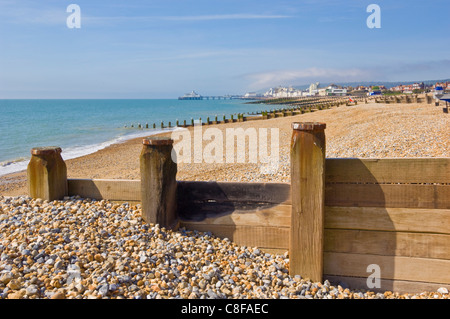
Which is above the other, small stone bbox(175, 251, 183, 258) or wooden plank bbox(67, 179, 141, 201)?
wooden plank bbox(67, 179, 141, 201)

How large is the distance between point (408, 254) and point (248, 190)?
201cm

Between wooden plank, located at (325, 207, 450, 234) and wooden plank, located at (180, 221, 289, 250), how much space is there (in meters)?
0.60

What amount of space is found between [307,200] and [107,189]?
2.76 m

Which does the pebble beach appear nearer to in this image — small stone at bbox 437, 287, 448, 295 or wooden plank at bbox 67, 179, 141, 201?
small stone at bbox 437, 287, 448, 295

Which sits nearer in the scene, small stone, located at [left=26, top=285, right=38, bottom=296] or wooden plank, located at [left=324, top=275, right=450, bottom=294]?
small stone, located at [left=26, top=285, right=38, bottom=296]

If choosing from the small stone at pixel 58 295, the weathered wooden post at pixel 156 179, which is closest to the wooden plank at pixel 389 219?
the weathered wooden post at pixel 156 179

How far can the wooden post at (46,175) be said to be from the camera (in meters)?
5.05

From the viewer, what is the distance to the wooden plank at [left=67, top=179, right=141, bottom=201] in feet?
16.6

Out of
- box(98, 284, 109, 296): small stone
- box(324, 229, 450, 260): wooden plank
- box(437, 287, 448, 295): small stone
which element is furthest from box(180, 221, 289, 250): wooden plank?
box(437, 287, 448, 295): small stone

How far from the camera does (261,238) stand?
473cm

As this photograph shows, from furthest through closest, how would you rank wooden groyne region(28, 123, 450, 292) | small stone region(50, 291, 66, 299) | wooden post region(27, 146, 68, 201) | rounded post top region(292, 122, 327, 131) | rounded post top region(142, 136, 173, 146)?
wooden post region(27, 146, 68, 201) < rounded post top region(142, 136, 173, 146) < wooden groyne region(28, 123, 450, 292) < rounded post top region(292, 122, 327, 131) < small stone region(50, 291, 66, 299)

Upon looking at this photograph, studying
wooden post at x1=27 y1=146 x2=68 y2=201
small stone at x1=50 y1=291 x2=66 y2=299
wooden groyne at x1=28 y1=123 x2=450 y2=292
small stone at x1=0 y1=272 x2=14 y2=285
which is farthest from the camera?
wooden post at x1=27 y1=146 x2=68 y2=201
